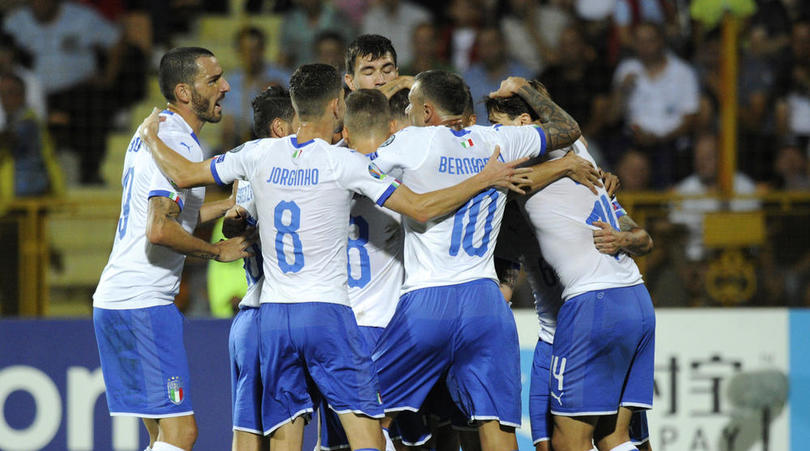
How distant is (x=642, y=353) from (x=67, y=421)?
4.01 meters

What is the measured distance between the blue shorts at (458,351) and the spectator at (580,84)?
4768 mm

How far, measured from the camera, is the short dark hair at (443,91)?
15.8ft

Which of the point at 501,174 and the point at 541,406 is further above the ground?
the point at 501,174

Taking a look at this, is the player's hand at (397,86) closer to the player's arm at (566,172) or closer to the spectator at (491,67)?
the player's arm at (566,172)

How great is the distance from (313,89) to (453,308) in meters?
1.16

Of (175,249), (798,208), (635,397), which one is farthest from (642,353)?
(798,208)

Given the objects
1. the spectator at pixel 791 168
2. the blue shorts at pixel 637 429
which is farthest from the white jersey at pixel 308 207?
the spectator at pixel 791 168

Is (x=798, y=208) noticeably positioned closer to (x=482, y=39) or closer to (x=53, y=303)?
(x=482, y=39)

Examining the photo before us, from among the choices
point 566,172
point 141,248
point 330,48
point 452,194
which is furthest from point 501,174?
point 330,48

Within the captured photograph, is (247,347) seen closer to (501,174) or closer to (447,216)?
(447,216)

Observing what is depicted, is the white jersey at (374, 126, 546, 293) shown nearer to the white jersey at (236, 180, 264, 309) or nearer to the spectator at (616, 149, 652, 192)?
the white jersey at (236, 180, 264, 309)

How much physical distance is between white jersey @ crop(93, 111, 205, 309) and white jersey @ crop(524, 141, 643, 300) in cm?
168

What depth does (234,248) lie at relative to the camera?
4.95 m

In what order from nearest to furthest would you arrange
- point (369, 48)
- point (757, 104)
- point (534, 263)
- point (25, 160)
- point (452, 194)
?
point (452, 194), point (534, 263), point (369, 48), point (25, 160), point (757, 104)
